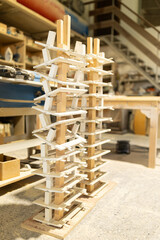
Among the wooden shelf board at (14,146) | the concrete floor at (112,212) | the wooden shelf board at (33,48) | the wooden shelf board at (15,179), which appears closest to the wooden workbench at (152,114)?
the concrete floor at (112,212)

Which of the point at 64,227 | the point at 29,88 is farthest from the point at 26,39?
the point at 64,227

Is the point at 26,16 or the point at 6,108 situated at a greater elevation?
the point at 26,16

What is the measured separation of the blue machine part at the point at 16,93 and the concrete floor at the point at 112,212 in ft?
2.75

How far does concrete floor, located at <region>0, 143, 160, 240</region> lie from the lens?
54.2 inches

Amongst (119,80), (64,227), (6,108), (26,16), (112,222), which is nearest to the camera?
(64,227)

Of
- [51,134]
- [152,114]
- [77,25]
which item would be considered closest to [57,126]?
[51,134]

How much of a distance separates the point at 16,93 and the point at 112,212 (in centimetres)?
139

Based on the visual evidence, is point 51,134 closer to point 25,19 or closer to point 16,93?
point 16,93

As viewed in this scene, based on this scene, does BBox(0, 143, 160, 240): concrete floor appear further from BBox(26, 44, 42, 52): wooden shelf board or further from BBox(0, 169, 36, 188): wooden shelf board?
BBox(26, 44, 42, 52): wooden shelf board

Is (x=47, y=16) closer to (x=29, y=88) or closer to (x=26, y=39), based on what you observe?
(x=26, y=39)

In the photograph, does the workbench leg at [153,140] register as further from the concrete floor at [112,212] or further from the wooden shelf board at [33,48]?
the wooden shelf board at [33,48]

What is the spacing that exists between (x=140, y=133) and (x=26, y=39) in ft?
13.7

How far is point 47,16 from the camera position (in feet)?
14.4

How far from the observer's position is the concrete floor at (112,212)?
1377 mm
